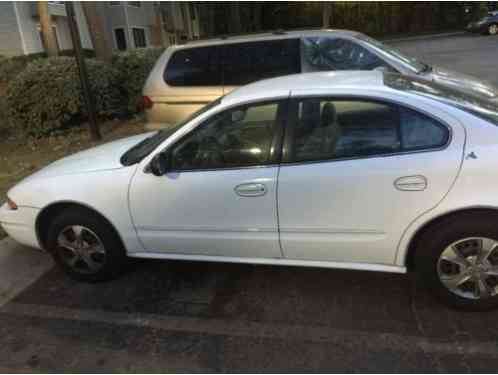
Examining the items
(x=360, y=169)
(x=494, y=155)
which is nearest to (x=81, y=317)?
(x=360, y=169)

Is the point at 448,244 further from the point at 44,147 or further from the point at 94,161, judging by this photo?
the point at 44,147

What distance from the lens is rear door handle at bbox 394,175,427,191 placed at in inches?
102

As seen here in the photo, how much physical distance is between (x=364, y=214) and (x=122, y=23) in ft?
81.5

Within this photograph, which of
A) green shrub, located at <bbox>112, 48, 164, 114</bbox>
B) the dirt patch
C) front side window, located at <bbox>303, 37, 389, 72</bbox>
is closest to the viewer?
front side window, located at <bbox>303, 37, 389, 72</bbox>

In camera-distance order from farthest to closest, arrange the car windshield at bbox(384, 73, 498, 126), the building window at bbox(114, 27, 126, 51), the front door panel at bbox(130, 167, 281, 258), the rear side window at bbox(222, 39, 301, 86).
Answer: the building window at bbox(114, 27, 126, 51) → the rear side window at bbox(222, 39, 301, 86) → the front door panel at bbox(130, 167, 281, 258) → the car windshield at bbox(384, 73, 498, 126)

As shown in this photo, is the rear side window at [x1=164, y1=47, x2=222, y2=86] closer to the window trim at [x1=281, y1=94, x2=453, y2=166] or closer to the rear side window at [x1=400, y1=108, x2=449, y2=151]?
the window trim at [x1=281, y1=94, x2=453, y2=166]

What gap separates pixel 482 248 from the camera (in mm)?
2645

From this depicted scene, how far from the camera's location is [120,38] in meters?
25.3

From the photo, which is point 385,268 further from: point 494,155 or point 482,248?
point 494,155

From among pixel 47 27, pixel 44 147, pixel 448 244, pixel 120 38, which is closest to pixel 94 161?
pixel 448 244

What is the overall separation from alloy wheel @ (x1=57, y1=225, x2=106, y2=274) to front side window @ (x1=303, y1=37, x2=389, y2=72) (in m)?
3.52

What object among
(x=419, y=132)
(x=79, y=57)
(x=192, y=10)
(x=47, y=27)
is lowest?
(x=419, y=132)

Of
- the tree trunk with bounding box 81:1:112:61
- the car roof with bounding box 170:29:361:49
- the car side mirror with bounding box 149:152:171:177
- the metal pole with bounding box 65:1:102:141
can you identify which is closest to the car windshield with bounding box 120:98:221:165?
the car side mirror with bounding box 149:152:171:177

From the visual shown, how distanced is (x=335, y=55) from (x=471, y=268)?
3668 millimetres
